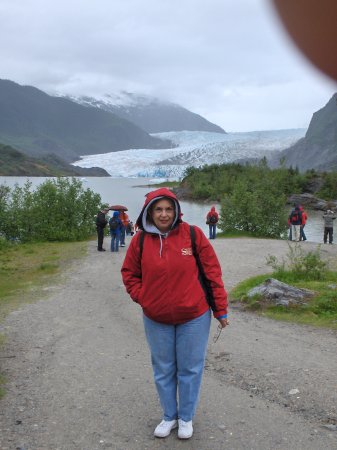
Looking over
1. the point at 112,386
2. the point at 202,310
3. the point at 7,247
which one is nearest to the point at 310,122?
the point at 202,310

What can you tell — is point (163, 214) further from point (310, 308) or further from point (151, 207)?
point (310, 308)

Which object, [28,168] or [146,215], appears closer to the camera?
[146,215]

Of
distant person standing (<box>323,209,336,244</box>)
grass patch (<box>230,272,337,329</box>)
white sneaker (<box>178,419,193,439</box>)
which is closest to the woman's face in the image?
white sneaker (<box>178,419,193,439</box>)

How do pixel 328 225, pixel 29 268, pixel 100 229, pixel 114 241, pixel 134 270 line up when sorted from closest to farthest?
pixel 134 270
pixel 29 268
pixel 114 241
pixel 100 229
pixel 328 225

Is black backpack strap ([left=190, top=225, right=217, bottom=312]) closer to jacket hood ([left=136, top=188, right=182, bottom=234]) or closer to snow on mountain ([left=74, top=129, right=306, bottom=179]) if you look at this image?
jacket hood ([left=136, top=188, right=182, bottom=234])

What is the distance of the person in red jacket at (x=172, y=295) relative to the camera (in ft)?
11.9

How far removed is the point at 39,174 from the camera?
169250 millimetres

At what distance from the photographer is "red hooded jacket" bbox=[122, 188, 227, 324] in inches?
143

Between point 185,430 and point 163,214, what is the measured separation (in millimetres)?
1643

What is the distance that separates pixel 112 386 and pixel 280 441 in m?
1.89

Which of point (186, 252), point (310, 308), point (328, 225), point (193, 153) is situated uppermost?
point (193, 153)

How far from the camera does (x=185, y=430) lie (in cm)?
381

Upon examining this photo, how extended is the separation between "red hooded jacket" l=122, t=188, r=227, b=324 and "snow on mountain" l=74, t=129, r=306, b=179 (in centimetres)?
11516

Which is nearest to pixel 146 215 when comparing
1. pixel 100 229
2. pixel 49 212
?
pixel 100 229
